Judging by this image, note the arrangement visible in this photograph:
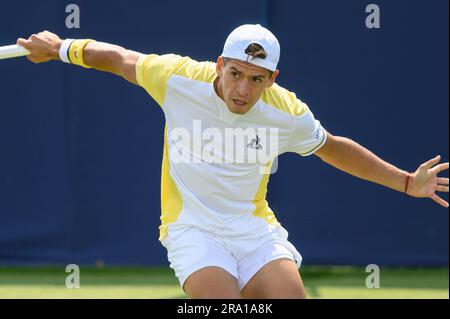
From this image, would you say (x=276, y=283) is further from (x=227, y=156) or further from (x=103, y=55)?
(x=103, y=55)

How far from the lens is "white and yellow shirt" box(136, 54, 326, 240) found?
473 centimetres

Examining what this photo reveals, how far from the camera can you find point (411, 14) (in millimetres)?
7945

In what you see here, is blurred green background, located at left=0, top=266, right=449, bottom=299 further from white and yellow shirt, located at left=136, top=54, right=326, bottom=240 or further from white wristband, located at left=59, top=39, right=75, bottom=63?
white wristband, located at left=59, top=39, right=75, bottom=63

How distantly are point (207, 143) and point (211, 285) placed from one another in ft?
2.41

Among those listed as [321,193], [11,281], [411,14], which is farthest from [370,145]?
[11,281]

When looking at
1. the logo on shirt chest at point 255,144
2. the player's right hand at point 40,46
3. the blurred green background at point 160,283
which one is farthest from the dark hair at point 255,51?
the blurred green background at point 160,283

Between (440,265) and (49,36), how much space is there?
14.3ft

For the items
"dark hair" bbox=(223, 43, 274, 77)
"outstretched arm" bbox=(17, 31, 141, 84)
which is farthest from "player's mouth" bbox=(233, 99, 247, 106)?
"outstretched arm" bbox=(17, 31, 141, 84)

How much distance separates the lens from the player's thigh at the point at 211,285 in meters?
4.40

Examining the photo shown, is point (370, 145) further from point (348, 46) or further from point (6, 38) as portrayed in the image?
point (6, 38)

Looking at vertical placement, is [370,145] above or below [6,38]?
below

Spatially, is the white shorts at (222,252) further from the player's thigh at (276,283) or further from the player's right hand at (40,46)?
the player's right hand at (40,46)

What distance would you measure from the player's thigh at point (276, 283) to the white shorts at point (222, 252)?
0.03m

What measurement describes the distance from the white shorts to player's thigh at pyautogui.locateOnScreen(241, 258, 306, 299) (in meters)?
0.03
